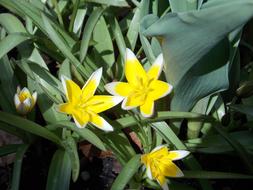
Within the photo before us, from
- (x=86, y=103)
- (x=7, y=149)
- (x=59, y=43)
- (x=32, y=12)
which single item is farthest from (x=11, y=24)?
(x=86, y=103)

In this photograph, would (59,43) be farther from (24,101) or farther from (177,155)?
(177,155)

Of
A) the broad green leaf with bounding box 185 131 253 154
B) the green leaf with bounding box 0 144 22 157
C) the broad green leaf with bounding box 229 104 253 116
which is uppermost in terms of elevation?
the green leaf with bounding box 0 144 22 157

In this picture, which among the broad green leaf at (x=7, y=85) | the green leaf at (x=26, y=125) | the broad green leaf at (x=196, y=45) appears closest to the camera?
the broad green leaf at (x=196, y=45)

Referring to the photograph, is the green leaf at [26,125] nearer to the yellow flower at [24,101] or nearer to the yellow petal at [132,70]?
the yellow flower at [24,101]

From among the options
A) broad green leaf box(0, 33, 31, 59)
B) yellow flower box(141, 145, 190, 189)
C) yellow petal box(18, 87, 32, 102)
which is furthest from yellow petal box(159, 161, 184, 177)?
broad green leaf box(0, 33, 31, 59)

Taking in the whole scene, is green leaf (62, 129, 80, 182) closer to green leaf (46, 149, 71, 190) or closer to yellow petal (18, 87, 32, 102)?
green leaf (46, 149, 71, 190)

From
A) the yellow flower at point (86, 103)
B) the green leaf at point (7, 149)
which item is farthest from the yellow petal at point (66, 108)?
the green leaf at point (7, 149)
